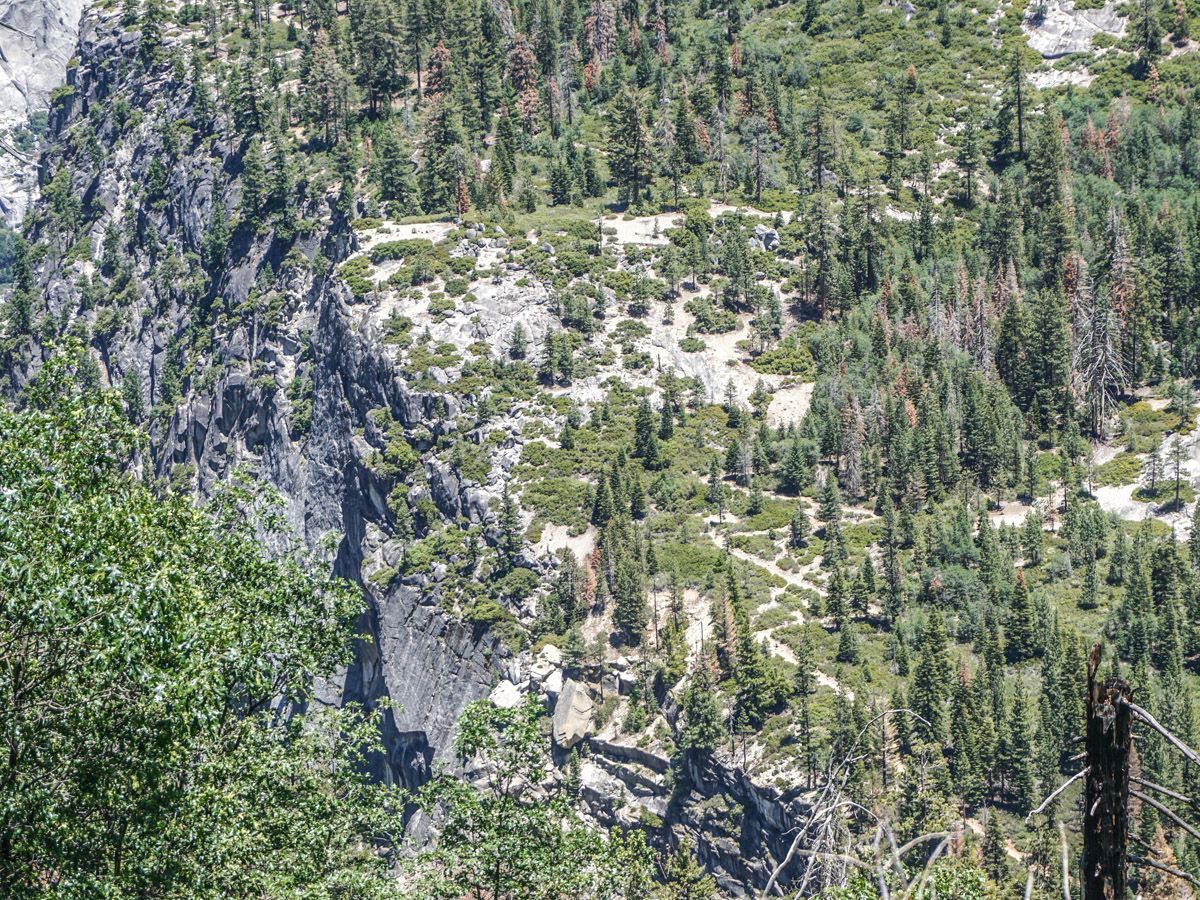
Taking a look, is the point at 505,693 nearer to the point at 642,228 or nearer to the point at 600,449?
the point at 600,449

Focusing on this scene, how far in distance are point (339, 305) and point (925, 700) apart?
227ft

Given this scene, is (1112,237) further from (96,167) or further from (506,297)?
(96,167)

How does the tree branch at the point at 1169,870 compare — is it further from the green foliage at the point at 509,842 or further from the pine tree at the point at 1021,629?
the pine tree at the point at 1021,629

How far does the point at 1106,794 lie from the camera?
937 centimetres

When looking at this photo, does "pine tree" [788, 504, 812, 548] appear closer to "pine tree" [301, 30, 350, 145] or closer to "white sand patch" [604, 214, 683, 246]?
"white sand patch" [604, 214, 683, 246]

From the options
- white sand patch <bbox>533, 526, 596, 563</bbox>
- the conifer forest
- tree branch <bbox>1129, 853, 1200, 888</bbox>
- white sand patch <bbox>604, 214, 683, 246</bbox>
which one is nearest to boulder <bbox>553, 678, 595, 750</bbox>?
the conifer forest

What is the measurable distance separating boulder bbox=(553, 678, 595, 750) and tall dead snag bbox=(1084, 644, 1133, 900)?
80.3 meters

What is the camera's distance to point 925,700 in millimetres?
77875

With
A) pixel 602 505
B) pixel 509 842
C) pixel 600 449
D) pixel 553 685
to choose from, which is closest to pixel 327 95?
pixel 600 449

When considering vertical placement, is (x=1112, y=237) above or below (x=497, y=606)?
above

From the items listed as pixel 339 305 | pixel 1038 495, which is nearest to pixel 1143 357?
pixel 1038 495

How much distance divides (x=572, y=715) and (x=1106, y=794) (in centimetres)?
8078

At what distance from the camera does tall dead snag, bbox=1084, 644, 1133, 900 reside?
919 centimetres

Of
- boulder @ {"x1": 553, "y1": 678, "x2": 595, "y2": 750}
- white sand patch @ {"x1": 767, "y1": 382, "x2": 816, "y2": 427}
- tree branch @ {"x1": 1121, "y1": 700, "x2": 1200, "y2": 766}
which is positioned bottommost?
boulder @ {"x1": 553, "y1": 678, "x2": 595, "y2": 750}
